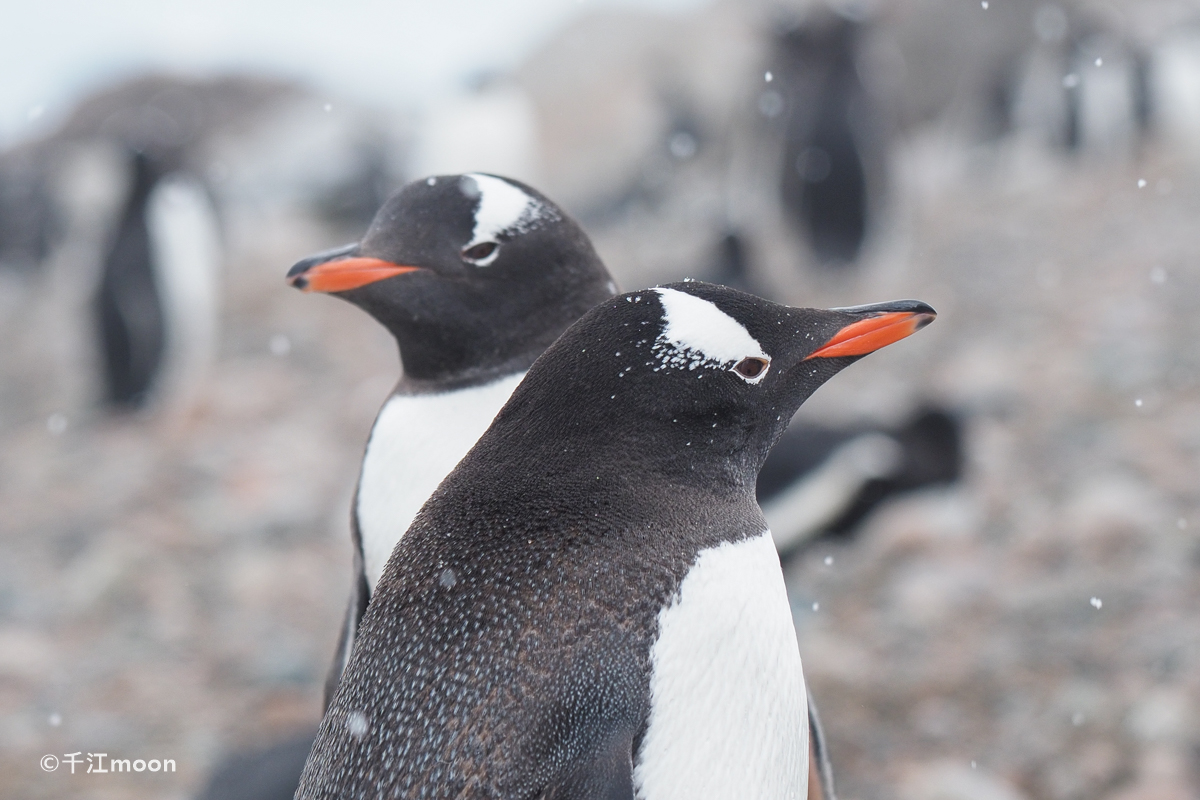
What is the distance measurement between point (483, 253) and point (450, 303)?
0.09 metres

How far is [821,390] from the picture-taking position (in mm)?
5633

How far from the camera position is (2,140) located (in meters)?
22.1

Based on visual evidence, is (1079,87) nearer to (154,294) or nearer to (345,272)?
(154,294)

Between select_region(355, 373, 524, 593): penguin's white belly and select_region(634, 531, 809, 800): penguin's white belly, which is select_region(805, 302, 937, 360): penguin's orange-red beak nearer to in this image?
select_region(634, 531, 809, 800): penguin's white belly

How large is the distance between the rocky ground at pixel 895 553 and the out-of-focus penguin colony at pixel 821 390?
0.01 metres

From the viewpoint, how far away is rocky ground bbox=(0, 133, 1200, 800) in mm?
2920

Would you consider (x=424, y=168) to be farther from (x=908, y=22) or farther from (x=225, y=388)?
(x=908, y=22)

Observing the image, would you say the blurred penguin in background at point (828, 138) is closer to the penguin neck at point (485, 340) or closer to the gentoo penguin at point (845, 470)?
the gentoo penguin at point (845, 470)

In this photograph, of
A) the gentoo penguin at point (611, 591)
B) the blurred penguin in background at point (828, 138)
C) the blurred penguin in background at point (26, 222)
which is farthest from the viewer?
the blurred penguin in background at point (26, 222)

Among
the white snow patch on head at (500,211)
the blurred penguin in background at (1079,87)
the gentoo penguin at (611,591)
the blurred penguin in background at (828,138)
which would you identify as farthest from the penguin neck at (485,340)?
the blurred penguin in background at (1079,87)

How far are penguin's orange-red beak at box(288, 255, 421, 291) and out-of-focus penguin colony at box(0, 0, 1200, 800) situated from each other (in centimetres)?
150

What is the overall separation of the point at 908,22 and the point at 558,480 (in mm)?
12452

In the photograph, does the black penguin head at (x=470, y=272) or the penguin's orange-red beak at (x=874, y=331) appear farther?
the black penguin head at (x=470, y=272)

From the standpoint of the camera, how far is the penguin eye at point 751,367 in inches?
55.2
